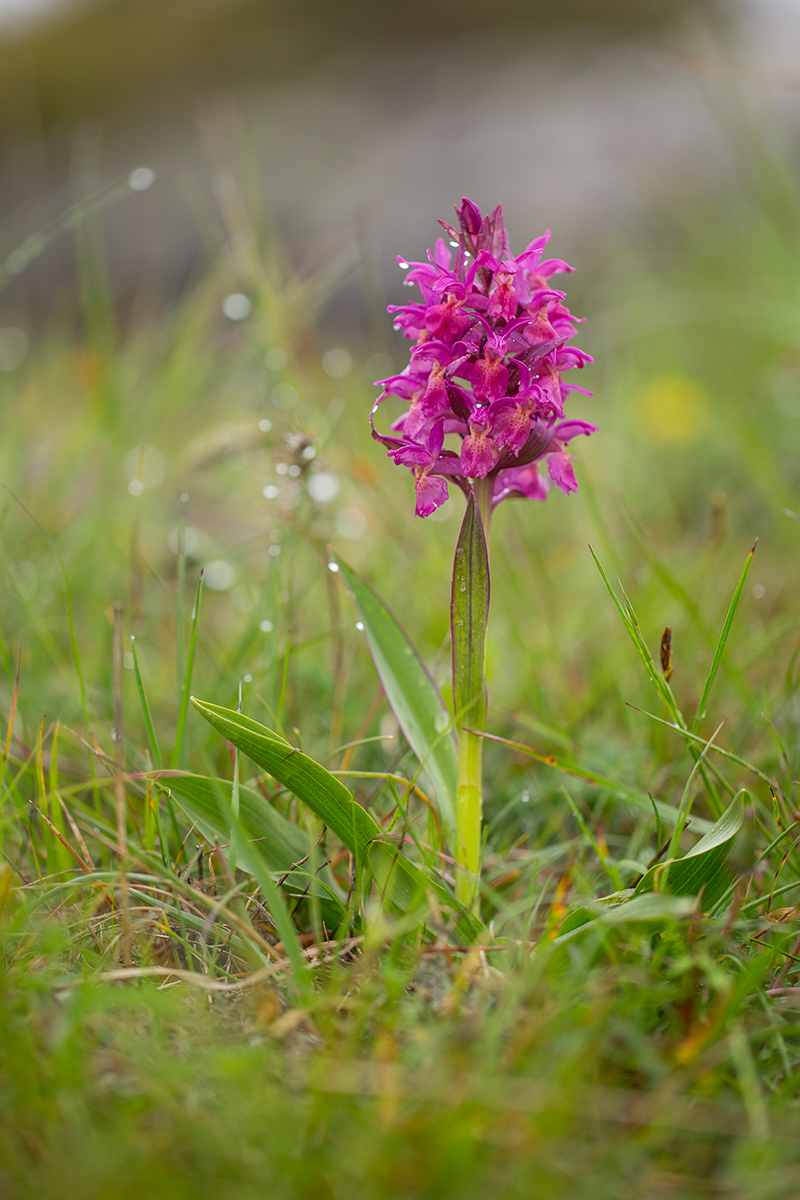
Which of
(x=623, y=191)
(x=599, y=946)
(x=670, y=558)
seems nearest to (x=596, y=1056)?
(x=599, y=946)

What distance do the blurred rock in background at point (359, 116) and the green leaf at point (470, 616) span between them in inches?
168

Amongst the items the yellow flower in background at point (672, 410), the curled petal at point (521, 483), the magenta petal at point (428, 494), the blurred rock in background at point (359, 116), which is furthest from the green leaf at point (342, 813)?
the blurred rock in background at point (359, 116)

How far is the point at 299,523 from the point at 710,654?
1.31 m

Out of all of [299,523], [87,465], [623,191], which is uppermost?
[623,191]

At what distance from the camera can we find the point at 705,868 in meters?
1.41

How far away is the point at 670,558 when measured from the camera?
3.14m

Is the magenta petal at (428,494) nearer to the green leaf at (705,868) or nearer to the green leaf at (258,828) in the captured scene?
the green leaf at (258,828)

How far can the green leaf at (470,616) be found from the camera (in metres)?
1.53

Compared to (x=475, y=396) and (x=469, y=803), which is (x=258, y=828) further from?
(x=475, y=396)

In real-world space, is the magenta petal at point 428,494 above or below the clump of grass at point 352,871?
above

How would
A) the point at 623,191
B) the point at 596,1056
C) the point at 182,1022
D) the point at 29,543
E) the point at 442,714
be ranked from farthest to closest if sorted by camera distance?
1. the point at 623,191
2. the point at 29,543
3. the point at 442,714
4. the point at 182,1022
5. the point at 596,1056

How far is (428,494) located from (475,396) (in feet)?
0.70

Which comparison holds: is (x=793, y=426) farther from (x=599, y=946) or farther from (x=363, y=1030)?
(x=363, y=1030)

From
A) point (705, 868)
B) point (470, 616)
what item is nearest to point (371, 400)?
point (470, 616)
